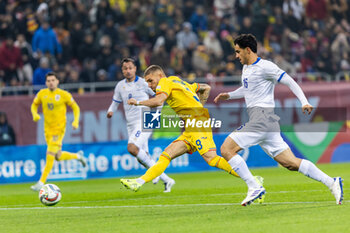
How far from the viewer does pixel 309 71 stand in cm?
2516

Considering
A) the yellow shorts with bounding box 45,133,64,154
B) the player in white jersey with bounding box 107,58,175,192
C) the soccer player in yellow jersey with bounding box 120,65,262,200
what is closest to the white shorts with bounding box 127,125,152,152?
the player in white jersey with bounding box 107,58,175,192

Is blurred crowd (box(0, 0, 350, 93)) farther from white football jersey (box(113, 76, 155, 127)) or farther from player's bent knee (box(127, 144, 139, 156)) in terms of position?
player's bent knee (box(127, 144, 139, 156))

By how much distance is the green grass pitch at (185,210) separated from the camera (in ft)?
28.1

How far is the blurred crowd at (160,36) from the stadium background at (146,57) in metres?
0.03

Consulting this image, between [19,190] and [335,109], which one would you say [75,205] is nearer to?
[19,190]

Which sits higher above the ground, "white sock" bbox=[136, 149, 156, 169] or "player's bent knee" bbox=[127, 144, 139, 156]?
"player's bent knee" bbox=[127, 144, 139, 156]

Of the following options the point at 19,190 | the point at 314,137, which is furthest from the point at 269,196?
the point at 314,137

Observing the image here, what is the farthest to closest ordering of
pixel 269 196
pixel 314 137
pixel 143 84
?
pixel 314 137 < pixel 143 84 < pixel 269 196

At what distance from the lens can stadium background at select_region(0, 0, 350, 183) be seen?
20.5 m

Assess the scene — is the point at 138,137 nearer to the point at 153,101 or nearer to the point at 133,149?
the point at 133,149

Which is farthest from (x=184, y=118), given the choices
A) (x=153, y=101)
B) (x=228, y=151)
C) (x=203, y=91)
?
(x=228, y=151)

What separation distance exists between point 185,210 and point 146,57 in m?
13.2

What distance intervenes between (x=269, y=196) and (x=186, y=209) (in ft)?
6.30

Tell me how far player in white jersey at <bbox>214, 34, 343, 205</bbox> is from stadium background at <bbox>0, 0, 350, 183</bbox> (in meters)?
9.86
